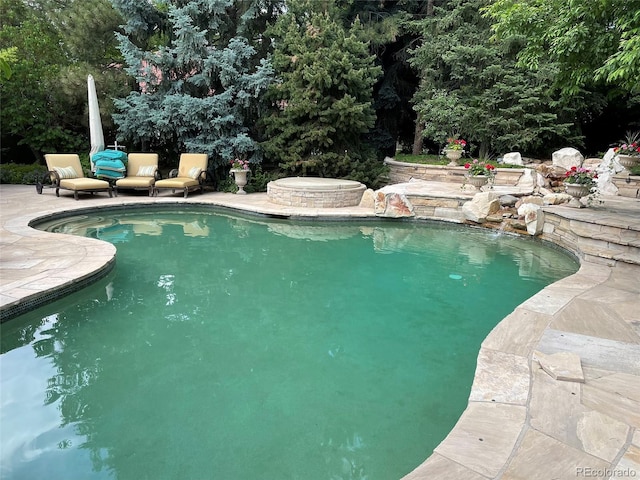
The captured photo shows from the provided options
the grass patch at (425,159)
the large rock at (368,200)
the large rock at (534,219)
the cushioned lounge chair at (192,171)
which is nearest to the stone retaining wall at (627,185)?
the large rock at (534,219)

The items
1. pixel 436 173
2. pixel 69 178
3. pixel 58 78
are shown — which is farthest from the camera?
pixel 436 173

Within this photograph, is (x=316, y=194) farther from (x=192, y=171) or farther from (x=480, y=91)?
(x=480, y=91)

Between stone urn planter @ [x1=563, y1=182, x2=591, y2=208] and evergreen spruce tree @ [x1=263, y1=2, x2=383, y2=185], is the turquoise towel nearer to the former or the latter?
evergreen spruce tree @ [x1=263, y1=2, x2=383, y2=185]

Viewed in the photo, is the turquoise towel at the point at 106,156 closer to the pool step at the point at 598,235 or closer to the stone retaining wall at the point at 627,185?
the pool step at the point at 598,235

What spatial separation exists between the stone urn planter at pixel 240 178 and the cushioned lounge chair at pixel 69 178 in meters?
2.77

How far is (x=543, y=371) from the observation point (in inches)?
96.5

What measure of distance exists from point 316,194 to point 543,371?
6.47m

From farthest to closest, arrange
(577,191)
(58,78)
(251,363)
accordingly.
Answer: (58,78), (577,191), (251,363)

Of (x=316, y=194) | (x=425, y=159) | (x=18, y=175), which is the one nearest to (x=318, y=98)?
(x=316, y=194)

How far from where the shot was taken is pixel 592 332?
2957 millimetres

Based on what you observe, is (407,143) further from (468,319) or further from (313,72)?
(468,319)

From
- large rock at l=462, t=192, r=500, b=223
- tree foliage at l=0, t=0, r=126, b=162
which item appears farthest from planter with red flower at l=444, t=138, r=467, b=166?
tree foliage at l=0, t=0, r=126, b=162

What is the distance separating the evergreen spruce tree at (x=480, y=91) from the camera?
10094mm

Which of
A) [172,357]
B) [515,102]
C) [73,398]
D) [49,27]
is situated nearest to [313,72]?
[515,102]
